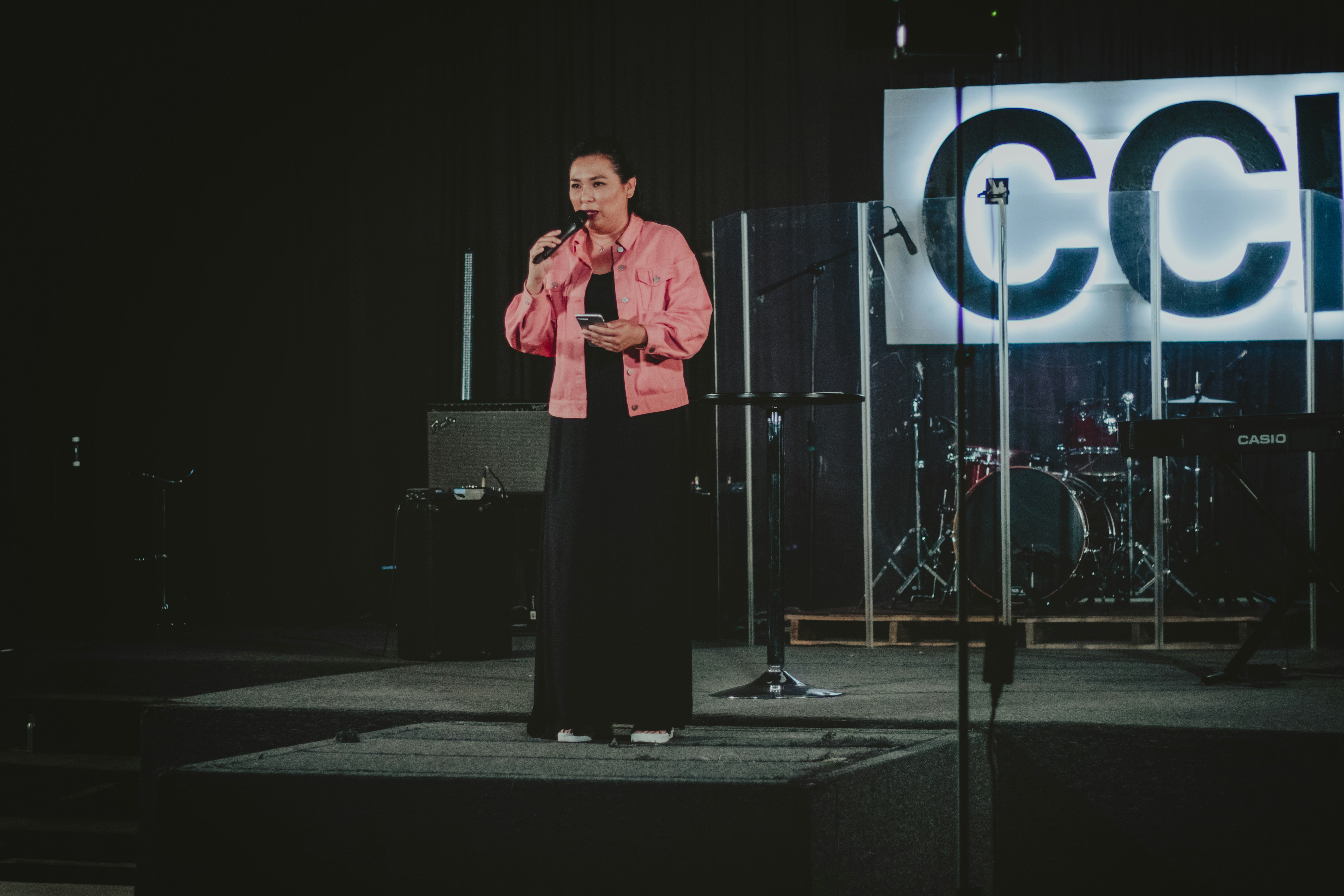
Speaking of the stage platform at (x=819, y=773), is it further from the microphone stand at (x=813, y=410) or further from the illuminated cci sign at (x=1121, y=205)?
the illuminated cci sign at (x=1121, y=205)

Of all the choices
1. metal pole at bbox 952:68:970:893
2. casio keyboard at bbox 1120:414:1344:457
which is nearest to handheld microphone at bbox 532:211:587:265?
metal pole at bbox 952:68:970:893

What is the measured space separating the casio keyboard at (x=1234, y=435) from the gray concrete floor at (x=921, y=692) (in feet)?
2.48

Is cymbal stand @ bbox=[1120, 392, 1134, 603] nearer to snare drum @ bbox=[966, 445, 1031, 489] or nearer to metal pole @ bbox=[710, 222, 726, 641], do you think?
snare drum @ bbox=[966, 445, 1031, 489]

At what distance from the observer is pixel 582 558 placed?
2.84m

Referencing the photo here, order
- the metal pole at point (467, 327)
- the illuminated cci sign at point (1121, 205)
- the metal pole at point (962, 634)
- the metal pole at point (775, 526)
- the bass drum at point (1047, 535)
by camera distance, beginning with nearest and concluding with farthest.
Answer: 1. the metal pole at point (962, 634)
2. the metal pole at point (775, 526)
3. the bass drum at point (1047, 535)
4. the illuminated cci sign at point (1121, 205)
5. the metal pole at point (467, 327)

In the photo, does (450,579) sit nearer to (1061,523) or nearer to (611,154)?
(611,154)

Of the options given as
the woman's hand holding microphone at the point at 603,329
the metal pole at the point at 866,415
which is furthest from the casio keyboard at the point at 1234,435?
the woman's hand holding microphone at the point at 603,329

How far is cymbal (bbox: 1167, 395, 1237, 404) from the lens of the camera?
17.6ft

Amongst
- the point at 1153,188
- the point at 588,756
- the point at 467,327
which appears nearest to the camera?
the point at 588,756

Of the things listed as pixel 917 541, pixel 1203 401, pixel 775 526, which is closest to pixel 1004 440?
pixel 917 541

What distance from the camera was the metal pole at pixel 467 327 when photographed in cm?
648

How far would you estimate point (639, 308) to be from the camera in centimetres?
284

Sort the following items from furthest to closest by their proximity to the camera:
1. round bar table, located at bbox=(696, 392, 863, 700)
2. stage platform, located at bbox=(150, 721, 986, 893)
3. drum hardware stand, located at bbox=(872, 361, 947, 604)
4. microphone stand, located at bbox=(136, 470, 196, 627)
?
microphone stand, located at bbox=(136, 470, 196, 627) < drum hardware stand, located at bbox=(872, 361, 947, 604) < round bar table, located at bbox=(696, 392, 863, 700) < stage platform, located at bbox=(150, 721, 986, 893)

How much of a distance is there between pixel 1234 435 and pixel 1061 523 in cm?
170
